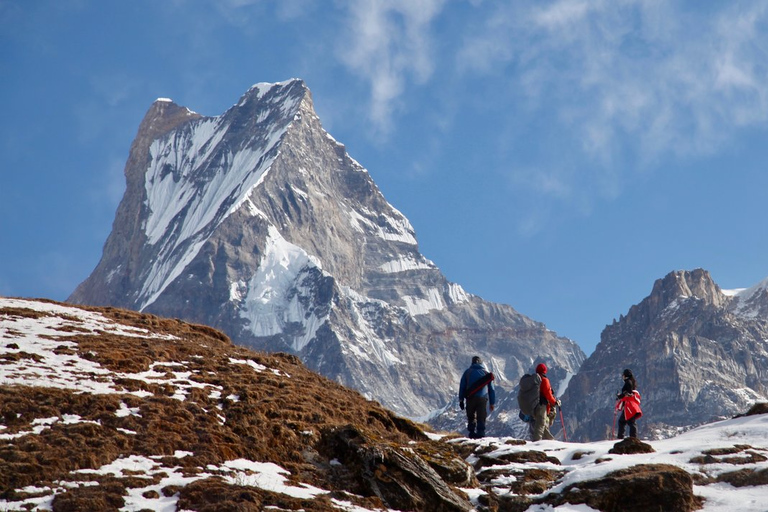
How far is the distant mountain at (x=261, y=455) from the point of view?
16547mm

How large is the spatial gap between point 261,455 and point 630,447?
345 inches

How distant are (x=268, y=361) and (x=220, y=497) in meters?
12.3

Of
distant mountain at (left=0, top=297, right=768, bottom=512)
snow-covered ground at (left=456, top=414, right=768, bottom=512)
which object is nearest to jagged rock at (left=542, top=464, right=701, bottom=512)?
distant mountain at (left=0, top=297, right=768, bottom=512)

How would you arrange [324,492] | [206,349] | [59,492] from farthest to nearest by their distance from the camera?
1. [206,349]
2. [324,492]
3. [59,492]

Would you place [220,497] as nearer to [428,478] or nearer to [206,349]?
[428,478]

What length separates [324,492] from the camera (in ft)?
59.2

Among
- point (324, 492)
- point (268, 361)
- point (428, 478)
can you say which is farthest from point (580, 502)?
point (268, 361)

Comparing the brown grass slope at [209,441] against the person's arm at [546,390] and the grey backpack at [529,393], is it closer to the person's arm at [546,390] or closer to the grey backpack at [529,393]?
the grey backpack at [529,393]

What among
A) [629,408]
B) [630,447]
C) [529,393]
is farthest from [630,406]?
[630,447]

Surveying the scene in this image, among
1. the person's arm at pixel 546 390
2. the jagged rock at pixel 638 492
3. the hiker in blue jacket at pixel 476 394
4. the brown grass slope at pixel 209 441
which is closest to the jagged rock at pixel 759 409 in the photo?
the person's arm at pixel 546 390

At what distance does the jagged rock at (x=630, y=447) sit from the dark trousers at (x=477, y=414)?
215 inches

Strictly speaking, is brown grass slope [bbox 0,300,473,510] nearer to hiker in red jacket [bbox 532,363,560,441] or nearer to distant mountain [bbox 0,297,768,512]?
distant mountain [bbox 0,297,768,512]

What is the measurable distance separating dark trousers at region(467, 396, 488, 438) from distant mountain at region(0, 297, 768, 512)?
229 centimetres

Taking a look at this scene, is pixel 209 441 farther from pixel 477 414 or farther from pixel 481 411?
pixel 477 414
